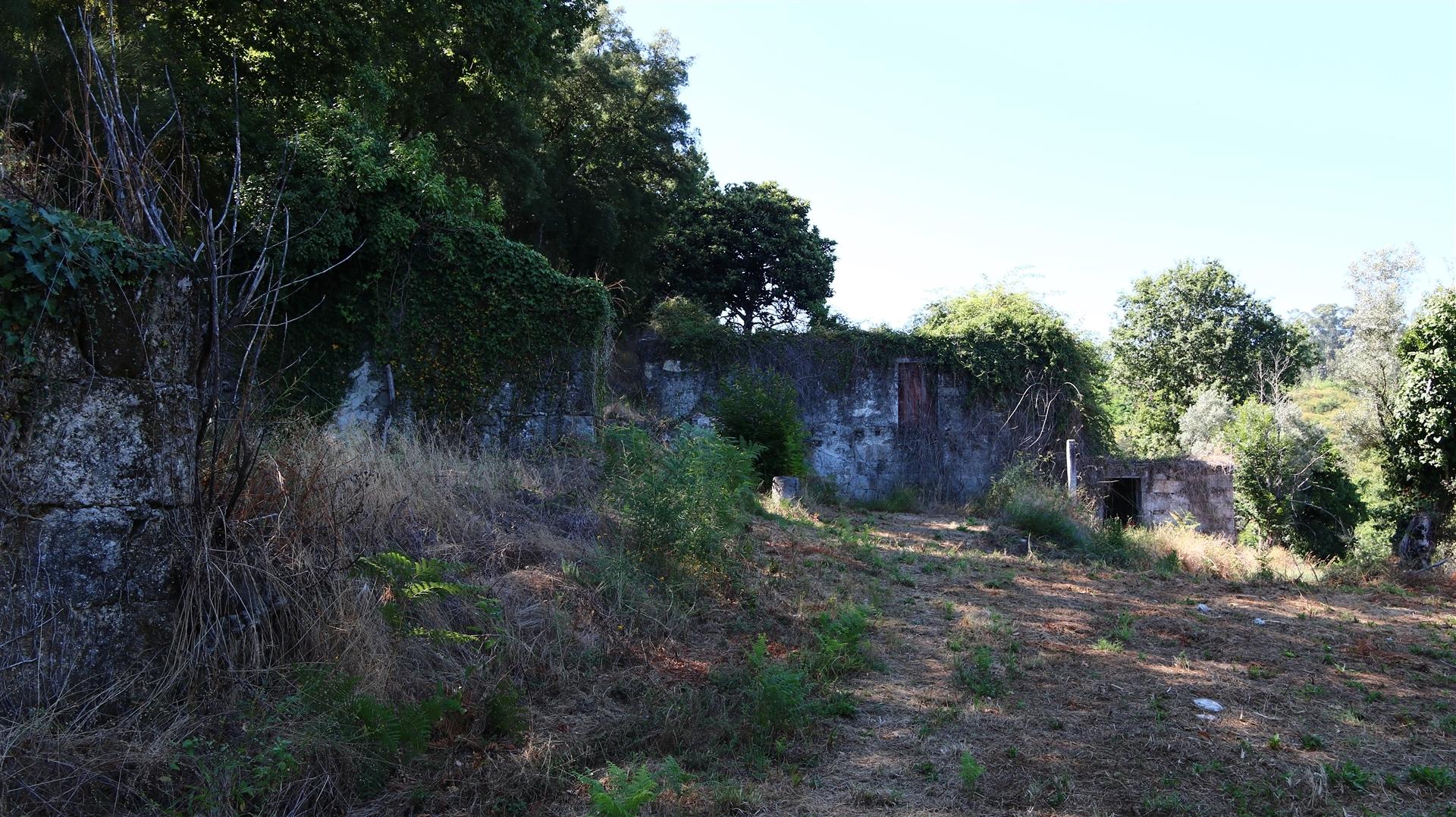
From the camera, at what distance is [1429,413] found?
49.4 feet

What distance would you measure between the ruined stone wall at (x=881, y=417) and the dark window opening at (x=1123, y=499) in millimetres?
1889

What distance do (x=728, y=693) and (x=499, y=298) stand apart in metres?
7.59

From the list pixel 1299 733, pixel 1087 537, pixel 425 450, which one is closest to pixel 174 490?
pixel 425 450

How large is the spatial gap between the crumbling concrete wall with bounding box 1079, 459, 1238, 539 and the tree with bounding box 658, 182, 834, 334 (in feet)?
35.4

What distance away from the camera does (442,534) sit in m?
5.73

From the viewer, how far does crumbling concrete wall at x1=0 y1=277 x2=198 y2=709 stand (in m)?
3.52

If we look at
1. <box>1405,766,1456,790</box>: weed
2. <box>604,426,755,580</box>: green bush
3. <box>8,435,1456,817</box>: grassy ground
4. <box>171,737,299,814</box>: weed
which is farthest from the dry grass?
<box>171,737,299,814</box>: weed

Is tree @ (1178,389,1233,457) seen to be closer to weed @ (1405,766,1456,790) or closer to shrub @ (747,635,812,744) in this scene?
weed @ (1405,766,1456,790)

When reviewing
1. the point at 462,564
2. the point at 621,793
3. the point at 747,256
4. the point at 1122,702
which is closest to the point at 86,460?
the point at 462,564

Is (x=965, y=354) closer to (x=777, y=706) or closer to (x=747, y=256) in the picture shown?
(x=747, y=256)

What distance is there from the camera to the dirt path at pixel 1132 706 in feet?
11.9

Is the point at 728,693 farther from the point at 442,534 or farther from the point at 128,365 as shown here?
the point at 128,365

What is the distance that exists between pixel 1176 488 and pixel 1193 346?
13649 millimetres

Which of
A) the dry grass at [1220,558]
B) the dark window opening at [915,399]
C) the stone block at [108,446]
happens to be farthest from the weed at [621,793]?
the dark window opening at [915,399]
